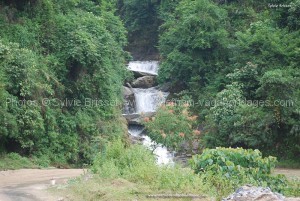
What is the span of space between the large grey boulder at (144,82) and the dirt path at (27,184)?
18069mm

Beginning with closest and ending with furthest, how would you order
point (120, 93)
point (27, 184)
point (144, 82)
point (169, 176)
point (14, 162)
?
point (169, 176) → point (27, 184) → point (14, 162) → point (120, 93) → point (144, 82)

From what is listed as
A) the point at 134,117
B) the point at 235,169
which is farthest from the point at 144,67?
the point at 235,169

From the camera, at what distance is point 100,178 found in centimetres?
1075

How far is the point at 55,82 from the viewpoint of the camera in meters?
21.4

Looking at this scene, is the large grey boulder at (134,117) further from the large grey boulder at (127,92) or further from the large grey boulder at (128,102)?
the large grey boulder at (127,92)

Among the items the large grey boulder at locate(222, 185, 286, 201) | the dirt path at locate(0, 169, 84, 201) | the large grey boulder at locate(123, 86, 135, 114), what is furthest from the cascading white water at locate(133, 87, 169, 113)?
the large grey boulder at locate(222, 185, 286, 201)

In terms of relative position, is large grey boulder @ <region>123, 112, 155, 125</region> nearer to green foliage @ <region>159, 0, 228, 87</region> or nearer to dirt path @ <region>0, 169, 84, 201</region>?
green foliage @ <region>159, 0, 228, 87</region>

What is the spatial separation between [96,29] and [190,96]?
29.3ft

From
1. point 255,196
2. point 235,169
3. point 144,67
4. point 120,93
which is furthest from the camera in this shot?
point 144,67

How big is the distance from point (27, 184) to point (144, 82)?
21.8 m

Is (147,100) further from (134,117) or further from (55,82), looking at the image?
(55,82)

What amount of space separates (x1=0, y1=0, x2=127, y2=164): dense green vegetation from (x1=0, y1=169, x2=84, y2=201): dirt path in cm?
265

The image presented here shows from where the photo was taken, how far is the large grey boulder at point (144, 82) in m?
33.9

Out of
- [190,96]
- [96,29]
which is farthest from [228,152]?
[190,96]
